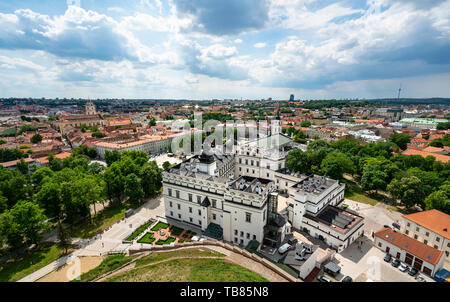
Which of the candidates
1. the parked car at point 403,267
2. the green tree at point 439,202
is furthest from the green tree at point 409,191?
the parked car at point 403,267

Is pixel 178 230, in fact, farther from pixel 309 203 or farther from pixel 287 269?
pixel 309 203

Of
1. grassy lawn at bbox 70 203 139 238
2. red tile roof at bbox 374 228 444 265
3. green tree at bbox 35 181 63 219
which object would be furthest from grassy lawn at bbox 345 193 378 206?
→ green tree at bbox 35 181 63 219

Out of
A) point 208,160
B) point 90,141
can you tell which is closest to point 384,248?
point 208,160

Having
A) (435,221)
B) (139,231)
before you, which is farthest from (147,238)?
(435,221)

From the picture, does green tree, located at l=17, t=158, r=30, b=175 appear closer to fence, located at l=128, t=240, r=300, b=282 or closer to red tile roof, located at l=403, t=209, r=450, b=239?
fence, located at l=128, t=240, r=300, b=282

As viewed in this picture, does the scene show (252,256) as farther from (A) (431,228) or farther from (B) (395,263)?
(A) (431,228)
